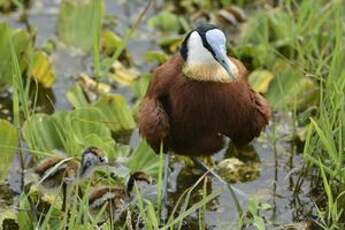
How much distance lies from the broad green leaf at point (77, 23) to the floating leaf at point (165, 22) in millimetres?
398

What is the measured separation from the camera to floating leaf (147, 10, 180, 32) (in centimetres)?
493

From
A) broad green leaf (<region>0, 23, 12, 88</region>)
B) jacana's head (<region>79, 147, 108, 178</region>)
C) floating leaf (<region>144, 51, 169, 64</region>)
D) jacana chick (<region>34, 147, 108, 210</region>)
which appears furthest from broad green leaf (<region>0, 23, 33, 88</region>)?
jacana's head (<region>79, 147, 108, 178</region>)

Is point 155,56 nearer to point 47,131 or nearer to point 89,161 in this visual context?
point 47,131

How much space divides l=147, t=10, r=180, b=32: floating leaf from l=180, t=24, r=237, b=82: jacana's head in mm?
1603

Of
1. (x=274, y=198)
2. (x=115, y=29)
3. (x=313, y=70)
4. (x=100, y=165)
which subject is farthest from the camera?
(x=115, y=29)

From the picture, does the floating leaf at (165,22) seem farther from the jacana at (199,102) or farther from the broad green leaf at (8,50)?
the jacana at (199,102)

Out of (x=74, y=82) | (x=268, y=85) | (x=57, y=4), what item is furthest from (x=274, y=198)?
(x=57, y=4)

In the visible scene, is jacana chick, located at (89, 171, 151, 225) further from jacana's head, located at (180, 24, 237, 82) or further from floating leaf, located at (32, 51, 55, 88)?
floating leaf, located at (32, 51, 55, 88)

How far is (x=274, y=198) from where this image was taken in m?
3.58

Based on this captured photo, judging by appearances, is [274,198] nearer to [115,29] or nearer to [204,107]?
[204,107]

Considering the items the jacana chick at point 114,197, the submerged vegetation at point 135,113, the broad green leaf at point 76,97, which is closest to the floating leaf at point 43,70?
the submerged vegetation at point 135,113

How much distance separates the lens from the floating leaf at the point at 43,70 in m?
4.23

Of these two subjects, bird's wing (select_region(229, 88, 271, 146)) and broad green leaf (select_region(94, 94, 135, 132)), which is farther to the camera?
broad green leaf (select_region(94, 94, 135, 132))

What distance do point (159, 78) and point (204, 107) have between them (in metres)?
0.22
